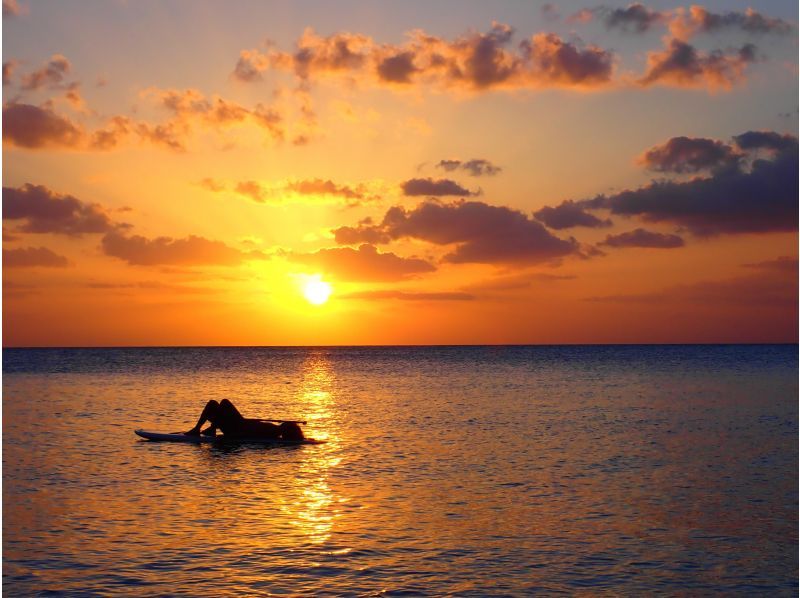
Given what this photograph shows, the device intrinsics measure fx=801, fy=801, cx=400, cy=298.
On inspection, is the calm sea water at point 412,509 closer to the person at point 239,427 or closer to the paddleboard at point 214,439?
the paddleboard at point 214,439

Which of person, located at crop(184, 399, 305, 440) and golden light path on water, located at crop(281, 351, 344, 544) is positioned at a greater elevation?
person, located at crop(184, 399, 305, 440)

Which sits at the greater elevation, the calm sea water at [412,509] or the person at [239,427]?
the person at [239,427]

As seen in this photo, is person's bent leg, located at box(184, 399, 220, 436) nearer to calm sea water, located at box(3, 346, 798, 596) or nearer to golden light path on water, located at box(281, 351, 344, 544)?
calm sea water, located at box(3, 346, 798, 596)

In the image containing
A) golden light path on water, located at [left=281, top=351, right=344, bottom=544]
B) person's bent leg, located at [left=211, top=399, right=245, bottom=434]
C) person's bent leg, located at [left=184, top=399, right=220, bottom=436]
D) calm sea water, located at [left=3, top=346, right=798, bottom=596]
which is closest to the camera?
calm sea water, located at [left=3, top=346, right=798, bottom=596]

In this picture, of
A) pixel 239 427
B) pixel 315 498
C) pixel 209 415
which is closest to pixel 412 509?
pixel 315 498

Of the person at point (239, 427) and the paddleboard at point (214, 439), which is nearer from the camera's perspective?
Result: the paddleboard at point (214, 439)

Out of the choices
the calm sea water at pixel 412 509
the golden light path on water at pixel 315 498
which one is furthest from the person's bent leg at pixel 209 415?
the golden light path on water at pixel 315 498

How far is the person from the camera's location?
4450cm

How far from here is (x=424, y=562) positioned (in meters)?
20.8

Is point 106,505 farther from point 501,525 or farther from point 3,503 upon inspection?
point 501,525

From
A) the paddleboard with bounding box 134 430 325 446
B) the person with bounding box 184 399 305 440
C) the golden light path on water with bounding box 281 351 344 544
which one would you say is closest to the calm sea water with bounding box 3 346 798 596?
the golden light path on water with bounding box 281 351 344 544

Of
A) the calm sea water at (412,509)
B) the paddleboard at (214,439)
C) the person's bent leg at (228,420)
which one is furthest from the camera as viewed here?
the person's bent leg at (228,420)

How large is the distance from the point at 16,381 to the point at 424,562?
10846 cm

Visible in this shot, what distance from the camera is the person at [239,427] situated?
44500mm
